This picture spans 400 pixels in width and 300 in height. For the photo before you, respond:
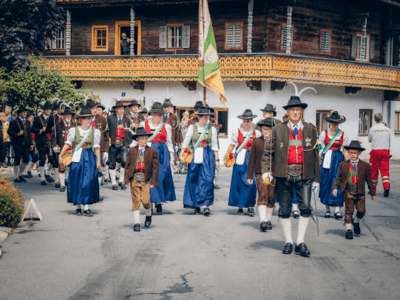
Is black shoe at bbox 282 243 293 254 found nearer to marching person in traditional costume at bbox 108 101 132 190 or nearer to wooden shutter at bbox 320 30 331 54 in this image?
marching person in traditional costume at bbox 108 101 132 190

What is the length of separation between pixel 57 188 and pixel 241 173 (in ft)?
19.4

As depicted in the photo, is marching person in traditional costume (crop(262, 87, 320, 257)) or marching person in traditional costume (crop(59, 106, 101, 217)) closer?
marching person in traditional costume (crop(262, 87, 320, 257))

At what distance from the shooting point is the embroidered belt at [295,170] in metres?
8.73

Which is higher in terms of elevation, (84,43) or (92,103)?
(84,43)

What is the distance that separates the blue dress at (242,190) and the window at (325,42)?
19.8 m

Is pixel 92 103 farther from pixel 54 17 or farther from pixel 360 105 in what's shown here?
pixel 360 105

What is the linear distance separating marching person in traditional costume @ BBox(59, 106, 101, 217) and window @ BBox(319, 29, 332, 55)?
20599mm

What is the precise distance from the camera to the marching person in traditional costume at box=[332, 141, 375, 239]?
10.1 m

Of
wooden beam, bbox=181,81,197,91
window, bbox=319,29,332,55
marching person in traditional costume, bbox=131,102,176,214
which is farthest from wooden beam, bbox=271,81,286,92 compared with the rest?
marching person in traditional costume, bbox=131,102,176,214

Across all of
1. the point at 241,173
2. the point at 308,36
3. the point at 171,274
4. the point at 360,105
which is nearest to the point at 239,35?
the point at 308,36

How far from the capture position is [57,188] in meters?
16.2

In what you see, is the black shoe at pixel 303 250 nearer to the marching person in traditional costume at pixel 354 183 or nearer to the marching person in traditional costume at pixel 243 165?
the marching person in traditional costume at pixel 354 183

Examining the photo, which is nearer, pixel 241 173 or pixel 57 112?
pixel 241 173

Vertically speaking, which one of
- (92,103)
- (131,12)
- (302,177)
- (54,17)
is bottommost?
(302,177)
